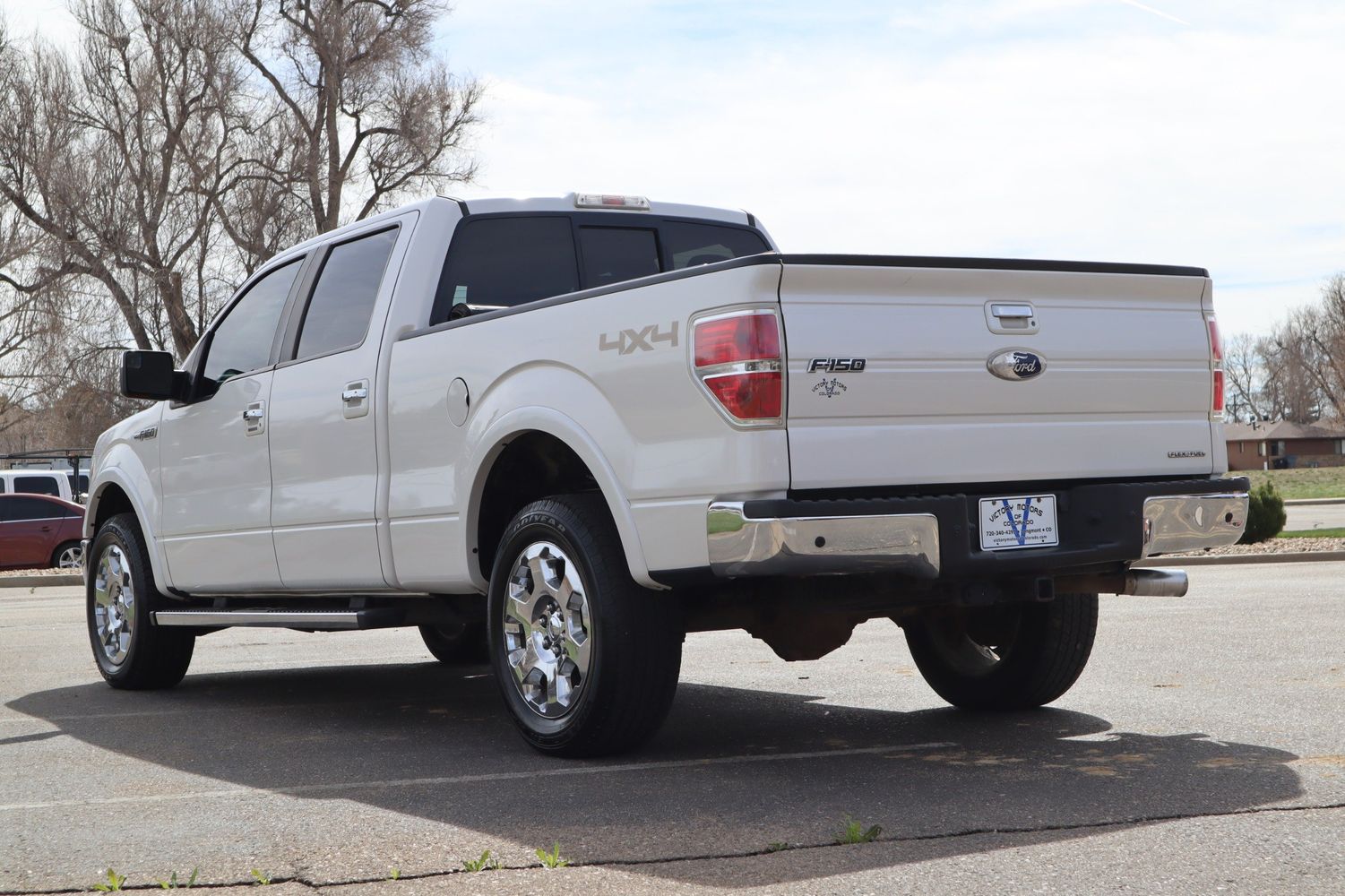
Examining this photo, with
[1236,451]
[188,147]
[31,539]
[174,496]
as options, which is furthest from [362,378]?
[1236,451]

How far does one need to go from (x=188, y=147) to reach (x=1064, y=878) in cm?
3159

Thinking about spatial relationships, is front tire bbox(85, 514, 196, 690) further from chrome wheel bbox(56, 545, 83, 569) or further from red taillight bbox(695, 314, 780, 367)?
chrome wheel bbox(56, 545, 83, 569)

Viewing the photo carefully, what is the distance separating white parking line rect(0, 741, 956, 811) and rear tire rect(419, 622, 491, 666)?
3.71 metres

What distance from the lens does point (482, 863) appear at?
396cm

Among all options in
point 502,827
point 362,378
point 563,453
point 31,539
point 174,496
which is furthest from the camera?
point 31,539

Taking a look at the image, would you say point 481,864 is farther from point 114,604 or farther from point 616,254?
point 114,604

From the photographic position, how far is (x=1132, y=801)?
15.0ft

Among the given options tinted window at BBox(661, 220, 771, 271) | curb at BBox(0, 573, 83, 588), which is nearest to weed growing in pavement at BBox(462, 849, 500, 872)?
tinted window at BBox(661, 220, 771, 271)

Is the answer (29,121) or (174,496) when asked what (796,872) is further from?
(29,121)

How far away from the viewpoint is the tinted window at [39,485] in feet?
94.9

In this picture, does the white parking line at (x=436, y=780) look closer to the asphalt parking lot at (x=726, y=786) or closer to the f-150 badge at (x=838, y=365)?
the asphalt parking lot at (x=726, y=786)

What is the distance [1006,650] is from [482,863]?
10.5 feet

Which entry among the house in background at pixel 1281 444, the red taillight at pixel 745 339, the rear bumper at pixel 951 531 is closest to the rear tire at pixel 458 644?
the rear bumper at pixel 951 531

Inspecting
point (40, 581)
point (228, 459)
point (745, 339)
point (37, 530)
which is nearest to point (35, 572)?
point (37, 530)
